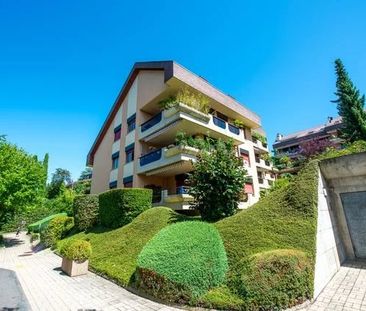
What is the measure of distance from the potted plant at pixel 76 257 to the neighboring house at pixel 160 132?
326 inches

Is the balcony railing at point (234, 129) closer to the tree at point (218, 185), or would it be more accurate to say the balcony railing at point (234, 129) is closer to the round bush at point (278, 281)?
the tree at point (218, 185)

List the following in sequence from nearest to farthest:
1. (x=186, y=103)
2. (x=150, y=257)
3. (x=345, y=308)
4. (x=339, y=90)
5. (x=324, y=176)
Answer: (x=345, y=308), (x=150, y=257), (x=324, y=176), (x=186, y=103), (x=339, y=90)

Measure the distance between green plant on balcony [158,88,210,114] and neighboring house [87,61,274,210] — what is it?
→ 0.45 meters

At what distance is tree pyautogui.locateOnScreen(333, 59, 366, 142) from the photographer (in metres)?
25.4

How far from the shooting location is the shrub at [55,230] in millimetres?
19469

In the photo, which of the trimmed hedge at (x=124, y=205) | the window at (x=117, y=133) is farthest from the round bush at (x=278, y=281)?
the window at (x=117, y=133)

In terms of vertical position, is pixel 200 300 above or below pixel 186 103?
below

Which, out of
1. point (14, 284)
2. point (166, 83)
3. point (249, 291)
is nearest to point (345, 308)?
point (249, 291)

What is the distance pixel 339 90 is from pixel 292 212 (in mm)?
24950

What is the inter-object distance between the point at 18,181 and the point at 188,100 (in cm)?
1653

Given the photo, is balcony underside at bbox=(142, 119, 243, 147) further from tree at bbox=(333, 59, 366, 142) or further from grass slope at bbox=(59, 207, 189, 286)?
tree at bbox=(333, 59, 366, 142)

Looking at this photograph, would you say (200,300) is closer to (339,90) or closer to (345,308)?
(345,308)

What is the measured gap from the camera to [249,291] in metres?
6.15

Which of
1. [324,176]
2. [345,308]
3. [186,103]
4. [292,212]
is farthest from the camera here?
[186,103]
